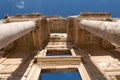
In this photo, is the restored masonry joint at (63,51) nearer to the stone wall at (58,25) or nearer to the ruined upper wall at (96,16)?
the ruined upper wall at (96,16)

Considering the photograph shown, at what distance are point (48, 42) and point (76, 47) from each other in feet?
12.6

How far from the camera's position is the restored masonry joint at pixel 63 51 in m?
6.76

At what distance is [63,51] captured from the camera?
14562 mm

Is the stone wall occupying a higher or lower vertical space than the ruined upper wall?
lower

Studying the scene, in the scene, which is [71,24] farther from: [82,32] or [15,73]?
[15,73]

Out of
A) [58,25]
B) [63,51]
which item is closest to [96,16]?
[63,51]

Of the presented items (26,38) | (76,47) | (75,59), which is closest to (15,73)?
(75,59)

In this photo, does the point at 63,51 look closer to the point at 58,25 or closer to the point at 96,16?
the point at 96,16

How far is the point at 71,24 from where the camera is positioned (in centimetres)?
1688

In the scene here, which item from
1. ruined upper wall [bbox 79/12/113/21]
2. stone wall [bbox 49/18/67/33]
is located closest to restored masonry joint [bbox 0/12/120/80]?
ruined upper wall [bbox 79/12/113/21]

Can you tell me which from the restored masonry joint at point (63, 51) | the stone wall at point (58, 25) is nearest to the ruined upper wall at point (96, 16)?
the restored masonry joint at point (63, 51)

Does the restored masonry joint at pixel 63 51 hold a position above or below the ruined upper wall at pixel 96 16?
below

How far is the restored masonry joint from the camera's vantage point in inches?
266

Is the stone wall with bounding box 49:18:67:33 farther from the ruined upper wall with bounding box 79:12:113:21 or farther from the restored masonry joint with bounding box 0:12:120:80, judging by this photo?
the ruined upper wall with bounding box 79:12:113:21
